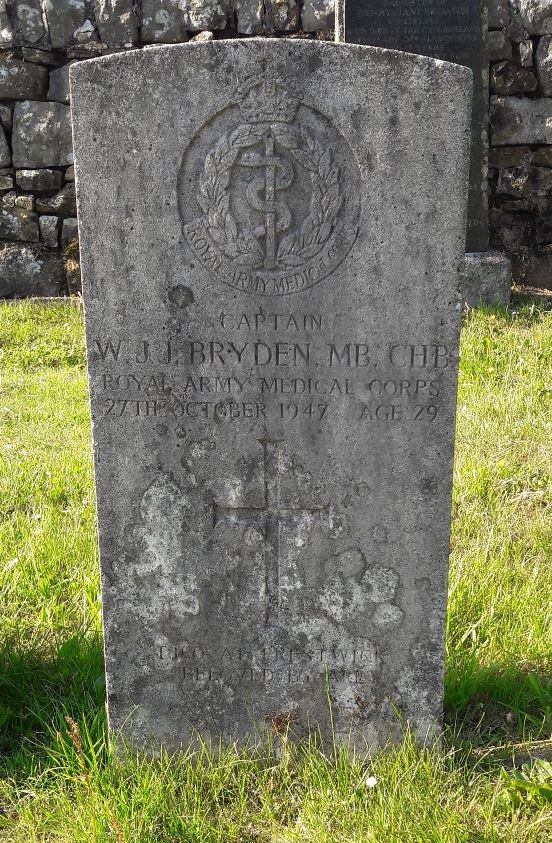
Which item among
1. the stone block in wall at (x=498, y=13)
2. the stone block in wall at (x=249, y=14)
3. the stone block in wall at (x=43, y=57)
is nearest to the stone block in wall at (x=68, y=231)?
the stone block in wall at (x=43, y=57)

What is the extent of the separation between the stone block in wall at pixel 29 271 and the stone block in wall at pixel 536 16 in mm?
4175

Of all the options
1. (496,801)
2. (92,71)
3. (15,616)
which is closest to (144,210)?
(92,71)

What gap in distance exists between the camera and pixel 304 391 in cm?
215

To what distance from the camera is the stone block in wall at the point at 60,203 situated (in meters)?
6.79

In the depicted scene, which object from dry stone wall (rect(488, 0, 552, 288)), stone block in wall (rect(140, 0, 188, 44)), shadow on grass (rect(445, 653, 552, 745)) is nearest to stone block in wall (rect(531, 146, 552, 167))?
dry stone wall (rect(488, 0, 552, 288))

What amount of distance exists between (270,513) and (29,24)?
580 centimetres

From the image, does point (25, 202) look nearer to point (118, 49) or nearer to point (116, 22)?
point (118, 49)

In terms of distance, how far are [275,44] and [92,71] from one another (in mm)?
450

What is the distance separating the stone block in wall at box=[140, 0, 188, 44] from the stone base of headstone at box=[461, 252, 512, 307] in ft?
9.56

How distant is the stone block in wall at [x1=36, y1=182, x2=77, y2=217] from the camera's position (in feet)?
22.3

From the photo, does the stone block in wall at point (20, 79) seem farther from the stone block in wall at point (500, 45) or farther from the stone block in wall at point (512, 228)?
the stone block in wall at point (512, 228)

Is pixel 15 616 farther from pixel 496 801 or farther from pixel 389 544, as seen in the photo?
Result: pixel 496 801

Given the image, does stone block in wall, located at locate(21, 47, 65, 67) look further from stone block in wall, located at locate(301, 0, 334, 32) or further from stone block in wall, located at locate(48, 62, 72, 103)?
stone block in wall, located at locate(301, 0, 334, 32)

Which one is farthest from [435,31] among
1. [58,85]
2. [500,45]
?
[58,85]
